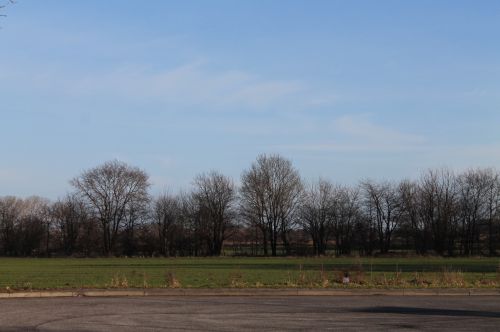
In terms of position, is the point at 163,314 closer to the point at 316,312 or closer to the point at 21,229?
the point at 316,312

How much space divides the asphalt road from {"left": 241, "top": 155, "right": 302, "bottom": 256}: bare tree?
8490 centimetres

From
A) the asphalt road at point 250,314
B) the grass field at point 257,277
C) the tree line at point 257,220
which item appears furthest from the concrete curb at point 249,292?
the tree line at point 257,220

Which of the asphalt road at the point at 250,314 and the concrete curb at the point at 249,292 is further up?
the asphalt road at the point at 250,314

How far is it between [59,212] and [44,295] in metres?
98.4

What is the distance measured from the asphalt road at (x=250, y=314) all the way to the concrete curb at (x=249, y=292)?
4.18 ft

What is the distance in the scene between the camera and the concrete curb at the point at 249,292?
20500 millimetres

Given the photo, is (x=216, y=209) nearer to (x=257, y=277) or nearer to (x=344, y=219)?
(x=344, y=219)

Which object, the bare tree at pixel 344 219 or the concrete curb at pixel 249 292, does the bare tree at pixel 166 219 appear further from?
the concrete curb at pixel 249 292

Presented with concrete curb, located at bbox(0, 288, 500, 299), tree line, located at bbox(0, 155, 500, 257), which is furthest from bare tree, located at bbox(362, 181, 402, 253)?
concrete curb, located at bbox(0, 288, 500, 299)

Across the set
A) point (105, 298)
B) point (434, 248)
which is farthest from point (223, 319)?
point (434, 248)

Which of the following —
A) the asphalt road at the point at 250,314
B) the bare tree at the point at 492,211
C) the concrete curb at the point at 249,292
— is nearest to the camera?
the asphalt road at the point at 250,314

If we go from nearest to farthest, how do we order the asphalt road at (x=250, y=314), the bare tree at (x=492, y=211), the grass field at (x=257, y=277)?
the asphalt road at (x=250, y=314), the grass field at (x=257, y=277), the bare tree at (x=492, y=211)

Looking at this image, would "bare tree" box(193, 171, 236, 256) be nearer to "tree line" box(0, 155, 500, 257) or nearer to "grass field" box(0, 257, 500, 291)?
"tree line" box(0, 155, 500, 257)

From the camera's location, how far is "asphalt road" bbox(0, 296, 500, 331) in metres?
12.5
